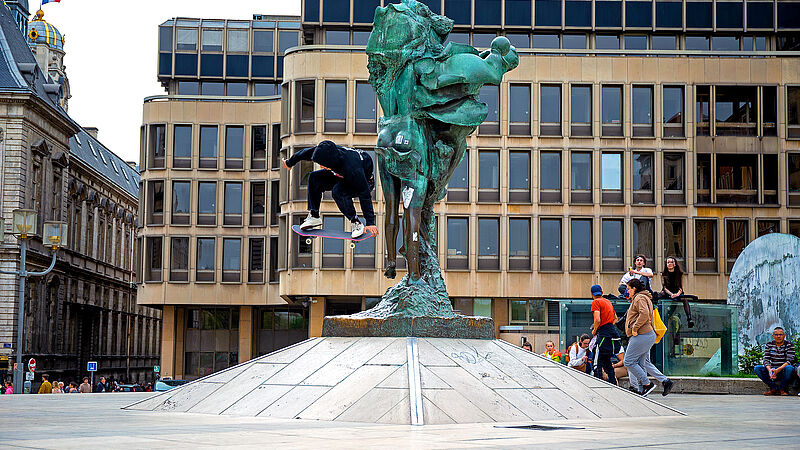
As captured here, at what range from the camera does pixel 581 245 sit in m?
52.0

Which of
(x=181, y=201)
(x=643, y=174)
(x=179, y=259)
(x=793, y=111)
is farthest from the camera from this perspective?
(x=181, y=201)

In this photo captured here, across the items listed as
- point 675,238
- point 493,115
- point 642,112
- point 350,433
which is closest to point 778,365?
point 350,433

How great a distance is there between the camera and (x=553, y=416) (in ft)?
38.8

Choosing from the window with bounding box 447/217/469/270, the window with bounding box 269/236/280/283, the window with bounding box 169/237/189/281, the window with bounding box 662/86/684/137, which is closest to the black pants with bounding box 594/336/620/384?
the window with bounding box 447/217/469/270

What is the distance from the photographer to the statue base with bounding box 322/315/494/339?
13.8 m

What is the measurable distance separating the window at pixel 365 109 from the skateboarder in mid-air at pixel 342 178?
1428 inches

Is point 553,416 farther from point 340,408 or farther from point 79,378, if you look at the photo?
point 79,378

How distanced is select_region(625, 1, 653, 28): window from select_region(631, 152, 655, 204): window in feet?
24.0

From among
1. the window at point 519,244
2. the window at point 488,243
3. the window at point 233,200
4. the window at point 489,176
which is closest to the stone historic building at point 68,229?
the window at point 233,200

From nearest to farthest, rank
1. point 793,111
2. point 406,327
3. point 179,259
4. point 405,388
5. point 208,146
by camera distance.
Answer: point 405,388 < point 406,327 < point 793,111 < point 179,259 < point 208,146

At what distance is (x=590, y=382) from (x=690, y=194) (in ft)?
133

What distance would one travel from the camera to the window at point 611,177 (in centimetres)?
5225

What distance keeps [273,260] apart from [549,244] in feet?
52.7

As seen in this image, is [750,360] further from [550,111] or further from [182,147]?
[182,147]
